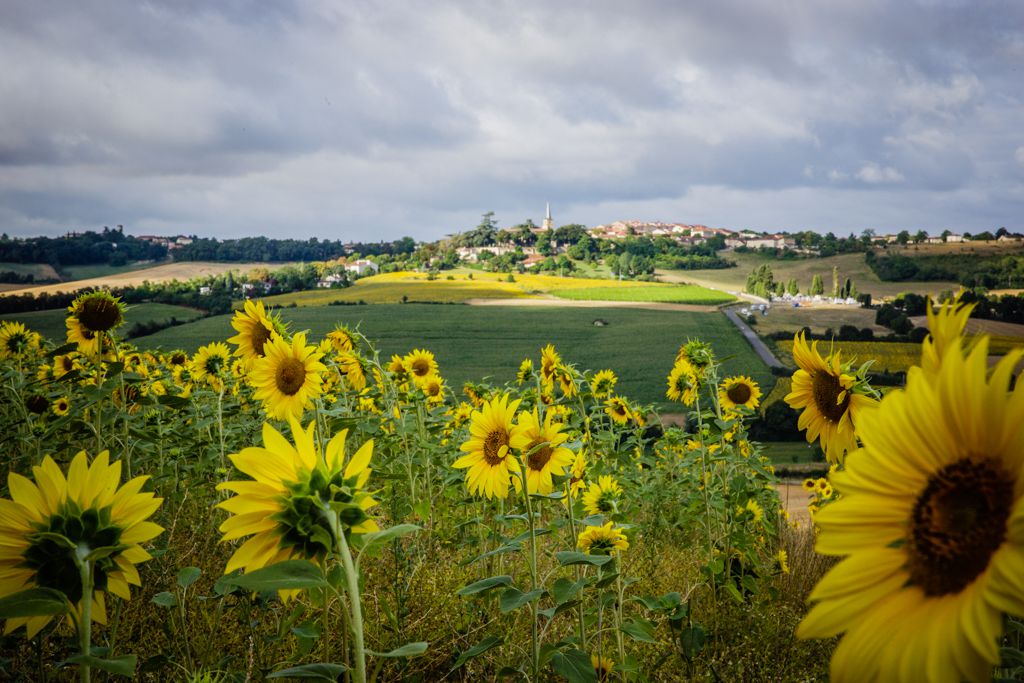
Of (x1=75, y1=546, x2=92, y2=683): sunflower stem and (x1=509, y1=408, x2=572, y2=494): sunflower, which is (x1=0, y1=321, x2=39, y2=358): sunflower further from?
(x1=75, y1=546, x2=92, y2=683): sunflower stem

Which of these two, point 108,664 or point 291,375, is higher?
point 291,375

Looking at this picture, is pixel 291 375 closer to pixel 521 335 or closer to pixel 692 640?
pixel 692 640

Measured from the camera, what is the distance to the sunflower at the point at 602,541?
194cm

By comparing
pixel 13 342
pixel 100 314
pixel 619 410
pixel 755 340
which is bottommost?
pixel 755 340

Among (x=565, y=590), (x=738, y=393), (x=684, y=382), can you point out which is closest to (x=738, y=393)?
(x=738, y=393)

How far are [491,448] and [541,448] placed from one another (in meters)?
0.20

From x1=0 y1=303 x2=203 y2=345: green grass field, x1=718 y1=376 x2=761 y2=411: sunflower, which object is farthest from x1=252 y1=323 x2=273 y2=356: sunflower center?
x1=0 y1=303 x2=203 y2=345: green grass field

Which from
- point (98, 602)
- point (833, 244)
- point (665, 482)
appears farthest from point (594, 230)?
point (98, 602)

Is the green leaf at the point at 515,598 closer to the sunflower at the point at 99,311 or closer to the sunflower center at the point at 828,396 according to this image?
the sunflower center at the point at 828,396

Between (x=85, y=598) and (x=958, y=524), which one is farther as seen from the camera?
(x=85, y=598)

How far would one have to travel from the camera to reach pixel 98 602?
0.98 metres

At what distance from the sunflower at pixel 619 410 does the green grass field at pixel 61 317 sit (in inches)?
199

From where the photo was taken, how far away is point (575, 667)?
4.61ft

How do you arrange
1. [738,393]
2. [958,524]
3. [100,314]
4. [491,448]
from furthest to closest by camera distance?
[738,393]
[100,314]
[491,448]
[958,524]
